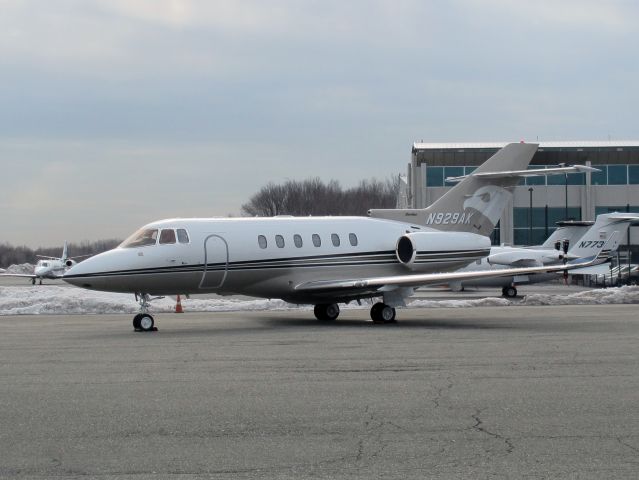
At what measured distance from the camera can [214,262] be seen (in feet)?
77.6

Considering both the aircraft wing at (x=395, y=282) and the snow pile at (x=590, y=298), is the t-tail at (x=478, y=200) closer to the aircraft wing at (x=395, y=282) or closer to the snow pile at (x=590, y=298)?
the aircraft wing at (x=395, y=282)

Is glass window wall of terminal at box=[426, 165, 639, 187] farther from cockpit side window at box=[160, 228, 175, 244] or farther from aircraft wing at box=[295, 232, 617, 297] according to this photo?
cockpit side window at box=[160, 228, 175, 244]

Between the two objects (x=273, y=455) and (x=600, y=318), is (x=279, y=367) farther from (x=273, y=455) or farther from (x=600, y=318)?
(x=600, y=318)

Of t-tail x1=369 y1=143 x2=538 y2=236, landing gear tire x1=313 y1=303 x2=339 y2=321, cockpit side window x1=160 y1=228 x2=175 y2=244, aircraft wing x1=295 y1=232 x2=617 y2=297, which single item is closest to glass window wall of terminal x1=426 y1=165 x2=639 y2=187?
t-tail x1=369 y1=143 x2=538 y2=236

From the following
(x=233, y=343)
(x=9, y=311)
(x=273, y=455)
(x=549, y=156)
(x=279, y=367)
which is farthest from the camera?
(x=549, y=156)

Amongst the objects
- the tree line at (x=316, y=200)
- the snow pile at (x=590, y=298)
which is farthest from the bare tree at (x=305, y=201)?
the snow pile at (x=590, y=298)

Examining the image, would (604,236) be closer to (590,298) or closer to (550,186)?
(590,298)

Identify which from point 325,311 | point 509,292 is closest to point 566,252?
point 509,292

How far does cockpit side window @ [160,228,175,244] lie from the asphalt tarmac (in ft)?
12.5

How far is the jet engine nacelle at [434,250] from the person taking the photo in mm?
25938

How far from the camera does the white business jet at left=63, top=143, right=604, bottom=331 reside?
22859 millimetres

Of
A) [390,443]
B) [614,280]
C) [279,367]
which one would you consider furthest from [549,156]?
[390,443]

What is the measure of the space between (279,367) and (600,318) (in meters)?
12.7

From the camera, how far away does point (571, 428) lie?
30.1ft
